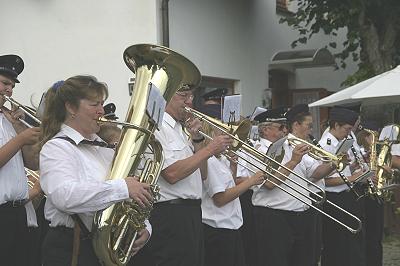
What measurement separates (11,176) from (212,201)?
60.2 inches

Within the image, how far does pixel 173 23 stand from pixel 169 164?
5.88m

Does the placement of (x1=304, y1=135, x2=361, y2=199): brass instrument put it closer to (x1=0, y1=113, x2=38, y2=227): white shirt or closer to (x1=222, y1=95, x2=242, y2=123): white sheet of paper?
(x1=222, y1=95, x2=242, y2=123): white sheet of paper

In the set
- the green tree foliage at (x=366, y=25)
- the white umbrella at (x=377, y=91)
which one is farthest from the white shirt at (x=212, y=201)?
the green tree foliage at (x=366, y=25)

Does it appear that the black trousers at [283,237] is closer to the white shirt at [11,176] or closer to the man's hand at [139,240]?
the white shirt at [11,176]

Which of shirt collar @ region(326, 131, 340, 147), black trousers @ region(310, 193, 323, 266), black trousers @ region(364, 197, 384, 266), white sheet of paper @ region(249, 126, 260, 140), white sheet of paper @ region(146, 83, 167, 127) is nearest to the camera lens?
white sheet of paper @ region(146, 83, 167, 127)

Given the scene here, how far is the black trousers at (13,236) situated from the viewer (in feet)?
13.7

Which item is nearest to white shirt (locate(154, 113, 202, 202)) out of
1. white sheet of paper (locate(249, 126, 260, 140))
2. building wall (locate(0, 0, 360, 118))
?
white sheet of paper (locate(249, 126, 260, 140))

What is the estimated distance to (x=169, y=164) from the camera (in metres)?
4.23

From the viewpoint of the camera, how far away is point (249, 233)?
6.64m

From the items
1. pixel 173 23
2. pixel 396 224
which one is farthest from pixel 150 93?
pixel 396 224

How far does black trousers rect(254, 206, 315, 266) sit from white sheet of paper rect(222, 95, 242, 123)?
148 centimetres

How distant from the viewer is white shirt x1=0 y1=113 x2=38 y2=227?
13.6 ft

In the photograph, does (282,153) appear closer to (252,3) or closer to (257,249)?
(257,249)

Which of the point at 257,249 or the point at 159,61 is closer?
the point at 159,61
